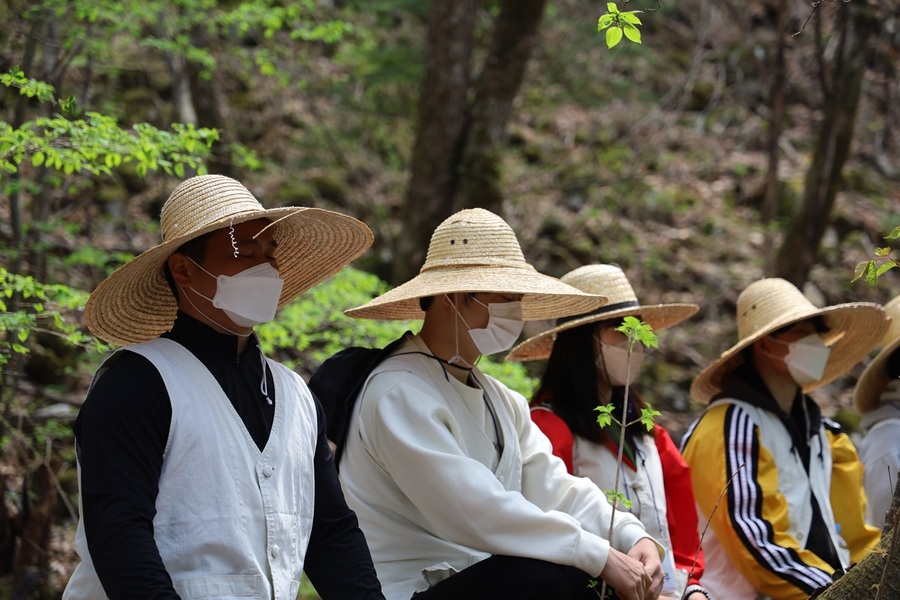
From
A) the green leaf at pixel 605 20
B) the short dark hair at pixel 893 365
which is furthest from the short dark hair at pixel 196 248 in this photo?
the short dark hair at pixel 893 365

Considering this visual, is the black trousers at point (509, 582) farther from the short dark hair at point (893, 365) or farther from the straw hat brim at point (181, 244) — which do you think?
the short dark hair at point (893, 365)

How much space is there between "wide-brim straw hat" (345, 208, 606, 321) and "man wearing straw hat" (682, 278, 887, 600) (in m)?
1.01

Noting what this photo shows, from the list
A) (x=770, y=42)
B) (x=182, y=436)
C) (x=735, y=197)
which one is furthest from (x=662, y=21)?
(x=182, y=436)

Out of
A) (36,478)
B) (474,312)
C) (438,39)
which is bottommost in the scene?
(36,478)

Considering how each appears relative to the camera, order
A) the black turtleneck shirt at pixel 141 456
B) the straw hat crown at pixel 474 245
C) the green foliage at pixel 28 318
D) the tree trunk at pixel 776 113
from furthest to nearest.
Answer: the tree trunk at pixel 776 113 < the green foliage at pixel 28 318 < the straw hat crown at pixel 474 245 < the black turtleneck shirt at pixel 141 456

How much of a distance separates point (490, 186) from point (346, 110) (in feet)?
14.3

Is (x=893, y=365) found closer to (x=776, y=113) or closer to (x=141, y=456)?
(x=776, y=113)

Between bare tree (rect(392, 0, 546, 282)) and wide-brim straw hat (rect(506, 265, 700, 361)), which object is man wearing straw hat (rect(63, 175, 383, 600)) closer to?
wide-brim straw hat (rect(506, 265, 700, 361))

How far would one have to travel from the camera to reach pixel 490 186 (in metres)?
8.14

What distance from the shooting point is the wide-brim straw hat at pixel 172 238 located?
2.60 metres

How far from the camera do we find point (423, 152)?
834 centimetres

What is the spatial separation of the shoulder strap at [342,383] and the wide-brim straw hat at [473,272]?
180 millimetres

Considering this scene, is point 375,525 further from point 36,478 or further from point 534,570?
point 36,478

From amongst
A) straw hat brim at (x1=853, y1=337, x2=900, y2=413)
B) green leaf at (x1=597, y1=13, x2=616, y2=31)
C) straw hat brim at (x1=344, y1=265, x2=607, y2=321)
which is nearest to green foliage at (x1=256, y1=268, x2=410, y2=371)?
straw hat brim at (x1=344, y1=265, x2=607, y2=321)
